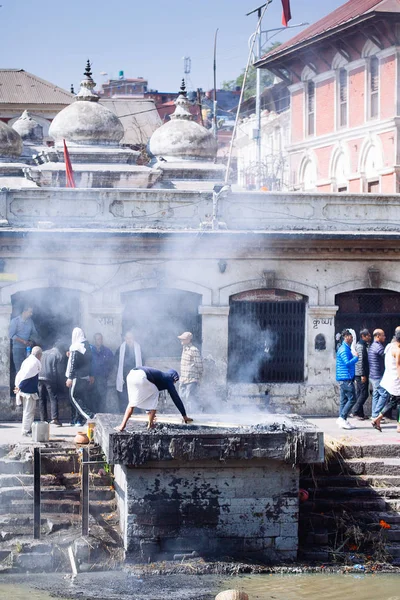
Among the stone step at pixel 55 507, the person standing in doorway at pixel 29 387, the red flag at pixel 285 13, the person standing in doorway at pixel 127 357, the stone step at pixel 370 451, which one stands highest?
the red flag at pixel 285 13

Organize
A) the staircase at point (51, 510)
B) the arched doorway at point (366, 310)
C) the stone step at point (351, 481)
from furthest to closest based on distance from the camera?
1. the arched doorway at point (366, 310)
2. the stone step at point (351, 481)
3. the staircase at point (51, 510)

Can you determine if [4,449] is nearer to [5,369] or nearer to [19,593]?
[19,593]

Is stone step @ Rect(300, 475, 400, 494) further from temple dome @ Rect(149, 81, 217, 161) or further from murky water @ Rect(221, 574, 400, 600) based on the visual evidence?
temple dome @ Rect(149, 81, 217, 161)

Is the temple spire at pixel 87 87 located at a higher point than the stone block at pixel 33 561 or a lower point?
higher

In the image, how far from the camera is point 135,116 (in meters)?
52.3

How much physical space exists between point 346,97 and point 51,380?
17857 mm

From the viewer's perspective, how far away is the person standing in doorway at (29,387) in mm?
16938

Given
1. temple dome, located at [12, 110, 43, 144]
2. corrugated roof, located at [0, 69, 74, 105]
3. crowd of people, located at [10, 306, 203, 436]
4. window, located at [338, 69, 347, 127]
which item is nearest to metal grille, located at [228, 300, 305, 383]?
crowd of people, located at [10, 306, 203, 436]

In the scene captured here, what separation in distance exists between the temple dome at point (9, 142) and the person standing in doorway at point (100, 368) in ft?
17.5

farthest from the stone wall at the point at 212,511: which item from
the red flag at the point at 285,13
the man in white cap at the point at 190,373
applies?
the red flag at the point at 285,13

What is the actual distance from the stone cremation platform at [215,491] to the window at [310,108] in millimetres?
23316

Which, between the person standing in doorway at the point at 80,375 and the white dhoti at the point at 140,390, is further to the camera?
the person standing in doorway at the point at 80,375

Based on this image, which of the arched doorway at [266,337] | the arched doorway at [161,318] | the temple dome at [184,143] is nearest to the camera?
the arched doorway at [161,318]

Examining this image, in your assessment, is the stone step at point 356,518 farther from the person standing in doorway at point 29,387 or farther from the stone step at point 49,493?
the person standing in doorway at point 29,387
